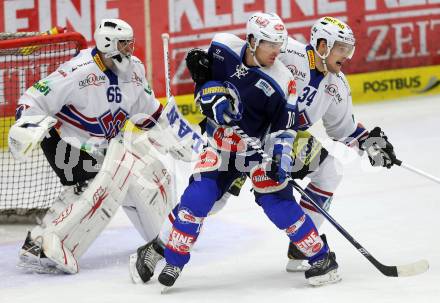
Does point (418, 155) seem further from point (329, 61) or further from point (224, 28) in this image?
point (329, 61)

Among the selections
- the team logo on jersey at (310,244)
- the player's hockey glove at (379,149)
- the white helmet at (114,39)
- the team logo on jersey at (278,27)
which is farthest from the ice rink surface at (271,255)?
the team logo on jersey at (278,27)

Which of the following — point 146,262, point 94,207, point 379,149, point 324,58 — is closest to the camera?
point 146,262

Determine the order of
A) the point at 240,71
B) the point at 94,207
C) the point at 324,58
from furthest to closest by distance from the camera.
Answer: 1. the point at 94,207
2. the point at 324,58
3. the point at 240,71

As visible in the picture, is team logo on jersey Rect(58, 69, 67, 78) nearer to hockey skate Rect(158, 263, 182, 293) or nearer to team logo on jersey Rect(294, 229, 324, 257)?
hockey skate Rect(158, 263, 182, 293)

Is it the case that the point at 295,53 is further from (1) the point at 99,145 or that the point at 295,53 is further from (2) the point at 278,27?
(1) the point at 99,145

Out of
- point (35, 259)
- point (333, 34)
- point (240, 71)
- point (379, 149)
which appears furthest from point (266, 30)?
point (35, 259)

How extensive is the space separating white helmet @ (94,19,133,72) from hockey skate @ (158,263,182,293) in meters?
1.13

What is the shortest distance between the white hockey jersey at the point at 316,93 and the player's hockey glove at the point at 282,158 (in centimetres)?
24

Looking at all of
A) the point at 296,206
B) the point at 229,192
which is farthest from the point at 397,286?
the point at 229,192

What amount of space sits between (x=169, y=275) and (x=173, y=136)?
106cm

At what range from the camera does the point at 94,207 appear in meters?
5.29

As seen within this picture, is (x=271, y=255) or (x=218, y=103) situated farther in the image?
(x=271, y=255)

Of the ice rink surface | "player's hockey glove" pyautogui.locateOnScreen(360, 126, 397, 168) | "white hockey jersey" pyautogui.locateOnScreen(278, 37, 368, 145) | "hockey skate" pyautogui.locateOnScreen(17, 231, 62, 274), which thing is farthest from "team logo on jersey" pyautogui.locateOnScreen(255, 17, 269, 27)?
"hockey skate" pyautogui.locateOnScreen(17, 231, 62, 274)

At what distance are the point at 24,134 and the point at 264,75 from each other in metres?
1.08
